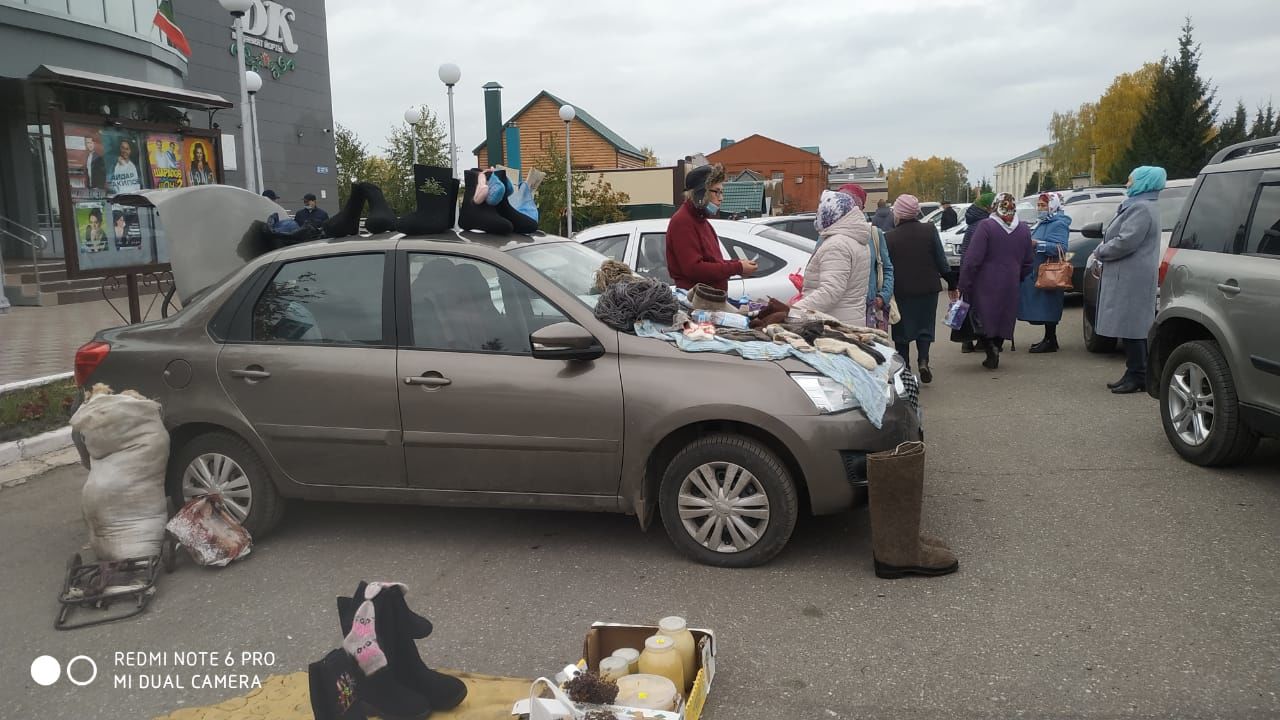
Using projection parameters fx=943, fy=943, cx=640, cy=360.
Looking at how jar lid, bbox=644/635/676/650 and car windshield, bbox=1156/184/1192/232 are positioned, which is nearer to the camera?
jar lid, bbox=644/635/676/650

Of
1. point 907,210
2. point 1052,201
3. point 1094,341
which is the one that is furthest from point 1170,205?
point 907,210

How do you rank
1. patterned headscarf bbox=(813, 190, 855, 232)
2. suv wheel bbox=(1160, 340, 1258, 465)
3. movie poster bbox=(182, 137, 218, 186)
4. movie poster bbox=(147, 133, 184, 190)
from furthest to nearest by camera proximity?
1. movie poster bbox=(182, 137, 218, 186)
2. movie poster bbox=(147, 133, 184, 190)
3. patterned headscarf bbox=(813, 190, 855, 232)
4. suv wheel bbox=(1160, 340, 1258, 465)

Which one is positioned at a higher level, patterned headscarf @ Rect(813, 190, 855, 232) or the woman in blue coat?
patterned headscarf @ Rect(813, 190, 855, 232)

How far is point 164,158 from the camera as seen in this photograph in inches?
619

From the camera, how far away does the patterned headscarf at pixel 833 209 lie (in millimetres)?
6473

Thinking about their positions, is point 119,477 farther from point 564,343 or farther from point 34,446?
point 34,446

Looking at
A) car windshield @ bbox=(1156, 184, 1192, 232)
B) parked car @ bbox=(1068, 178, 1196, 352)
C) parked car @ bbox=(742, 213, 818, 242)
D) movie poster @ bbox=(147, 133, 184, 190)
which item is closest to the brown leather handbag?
parked car @ bbox=(1068, 178, 1196, 352)

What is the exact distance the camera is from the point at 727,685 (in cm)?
353

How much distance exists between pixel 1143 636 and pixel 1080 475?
7.90 ft

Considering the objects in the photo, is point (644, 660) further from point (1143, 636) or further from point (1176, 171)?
point (1176, 171)

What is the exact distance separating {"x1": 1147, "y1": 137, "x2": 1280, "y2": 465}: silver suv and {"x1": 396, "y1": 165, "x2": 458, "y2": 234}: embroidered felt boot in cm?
472

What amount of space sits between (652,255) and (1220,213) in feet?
14.9

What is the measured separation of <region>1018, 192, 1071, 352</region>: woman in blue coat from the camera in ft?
35.2

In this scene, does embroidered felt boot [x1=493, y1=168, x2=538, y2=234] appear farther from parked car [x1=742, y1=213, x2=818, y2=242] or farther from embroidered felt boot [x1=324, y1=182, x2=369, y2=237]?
parked car [x1=742, y1=213, x2=818, y2=242]
